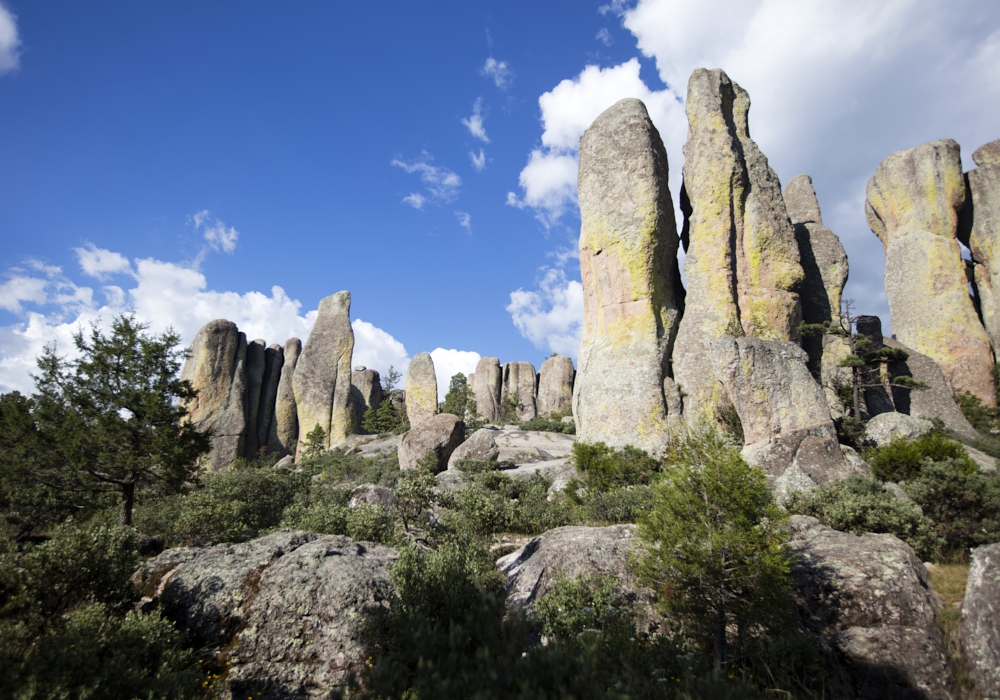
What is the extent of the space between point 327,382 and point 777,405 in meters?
29.8

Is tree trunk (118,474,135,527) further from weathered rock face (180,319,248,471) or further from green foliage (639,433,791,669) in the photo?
weathered rock face (180,319,248,471)

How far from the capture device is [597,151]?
2247 centimetres

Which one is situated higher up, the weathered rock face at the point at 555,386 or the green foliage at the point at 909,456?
the weathered rock face at the point at 555,386

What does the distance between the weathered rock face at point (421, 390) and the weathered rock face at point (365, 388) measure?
5.34m

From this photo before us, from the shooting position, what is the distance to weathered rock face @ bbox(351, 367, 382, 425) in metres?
38.9

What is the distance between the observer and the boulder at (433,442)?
72.2ft

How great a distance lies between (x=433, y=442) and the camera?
22.2 m

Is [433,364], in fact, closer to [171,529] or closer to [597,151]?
[597,151]

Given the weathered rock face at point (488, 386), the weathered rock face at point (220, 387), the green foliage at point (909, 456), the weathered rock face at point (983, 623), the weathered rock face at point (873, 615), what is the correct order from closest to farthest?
1. the weathered rock face at point (983, 623)
2. the weathered rock face at point (873, 615)
3. the green foliage at point (909, 456)
4. the weathered rock face at point (220, 387)
5. the weathered rock face at point (488, 386)

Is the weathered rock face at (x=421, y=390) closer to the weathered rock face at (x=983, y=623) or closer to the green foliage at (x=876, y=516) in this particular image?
the green foliage at (x=876, y=516)

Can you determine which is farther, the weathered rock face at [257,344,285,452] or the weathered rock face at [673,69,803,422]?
the weathered rock face at [257,344,285,452]

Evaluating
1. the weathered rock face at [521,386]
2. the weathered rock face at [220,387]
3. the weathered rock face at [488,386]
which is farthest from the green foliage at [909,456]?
the weathered rock face at [488,386]

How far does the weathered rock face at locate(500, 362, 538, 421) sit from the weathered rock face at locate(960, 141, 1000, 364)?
3397 centimetres

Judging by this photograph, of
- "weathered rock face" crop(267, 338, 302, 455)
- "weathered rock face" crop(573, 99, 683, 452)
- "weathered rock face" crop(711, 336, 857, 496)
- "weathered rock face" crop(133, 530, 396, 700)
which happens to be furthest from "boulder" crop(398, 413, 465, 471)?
"weathered rock face" crop(267, 338, 302, 455)
